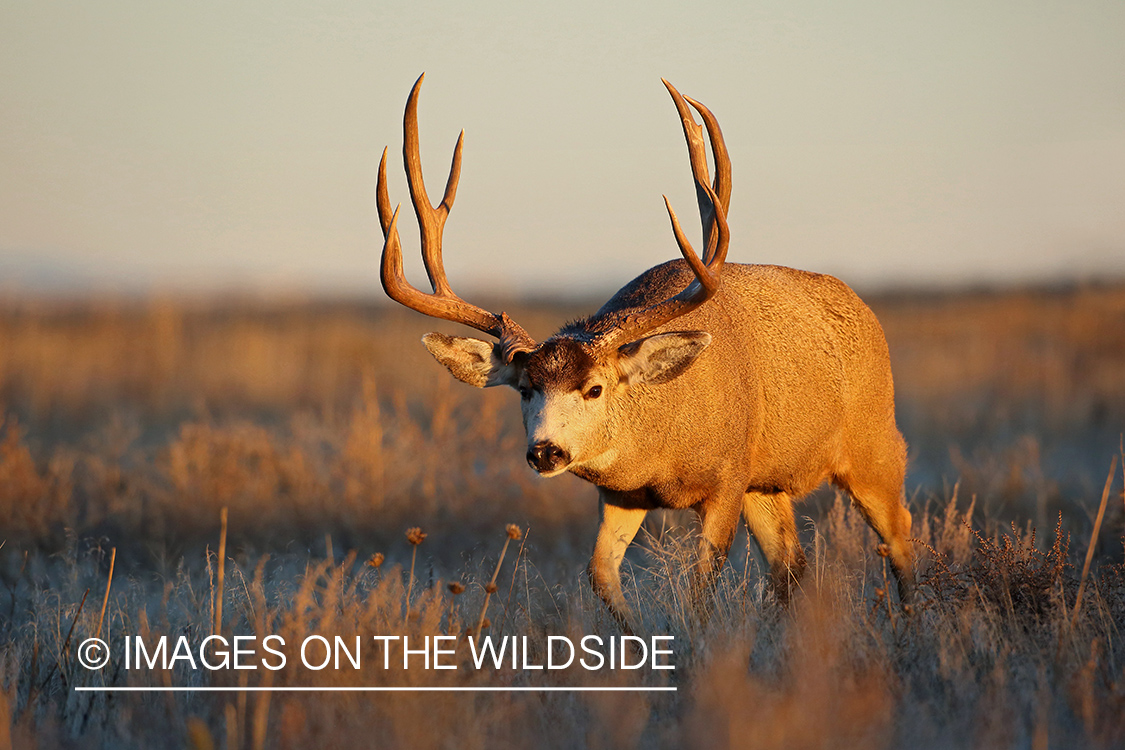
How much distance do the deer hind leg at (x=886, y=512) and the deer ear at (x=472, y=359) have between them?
2635 millimetres

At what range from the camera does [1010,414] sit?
54.8 feet

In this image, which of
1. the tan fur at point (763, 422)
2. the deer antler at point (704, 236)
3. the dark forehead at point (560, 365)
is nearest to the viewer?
the dark forehead at point (560, 365)

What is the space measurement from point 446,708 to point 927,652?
2331mm

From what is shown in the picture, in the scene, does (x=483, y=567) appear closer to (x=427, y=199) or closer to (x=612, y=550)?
(x=612, y=550)

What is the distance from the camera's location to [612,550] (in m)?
6.64

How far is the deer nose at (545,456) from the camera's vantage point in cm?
563

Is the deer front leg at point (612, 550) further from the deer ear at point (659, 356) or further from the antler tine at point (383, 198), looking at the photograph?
the antler tine at point (383, 198)

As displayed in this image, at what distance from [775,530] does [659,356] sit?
2.16 meters

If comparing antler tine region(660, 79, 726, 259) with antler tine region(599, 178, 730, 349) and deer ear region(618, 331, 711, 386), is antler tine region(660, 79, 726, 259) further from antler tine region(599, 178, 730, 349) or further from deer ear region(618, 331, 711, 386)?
deer ear region(618, 331, 711, 386)

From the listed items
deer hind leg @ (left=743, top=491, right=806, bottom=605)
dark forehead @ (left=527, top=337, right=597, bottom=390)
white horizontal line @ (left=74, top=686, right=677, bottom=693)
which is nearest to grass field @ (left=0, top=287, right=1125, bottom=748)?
white horizontal line @ (left=74, top=686, right=677, bottom=693)

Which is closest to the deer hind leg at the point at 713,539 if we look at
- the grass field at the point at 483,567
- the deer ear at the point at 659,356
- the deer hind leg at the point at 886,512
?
the grass field at the point at 483,567

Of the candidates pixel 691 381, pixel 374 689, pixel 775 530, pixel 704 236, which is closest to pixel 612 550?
pixel 691 381

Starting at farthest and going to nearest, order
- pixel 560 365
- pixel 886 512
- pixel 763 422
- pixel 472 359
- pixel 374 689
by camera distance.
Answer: pixel 886 512
pixel 763 422
pixel 472 359
pixel 560 365
pixel 374 689

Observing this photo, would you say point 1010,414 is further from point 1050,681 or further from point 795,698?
point 795,698
